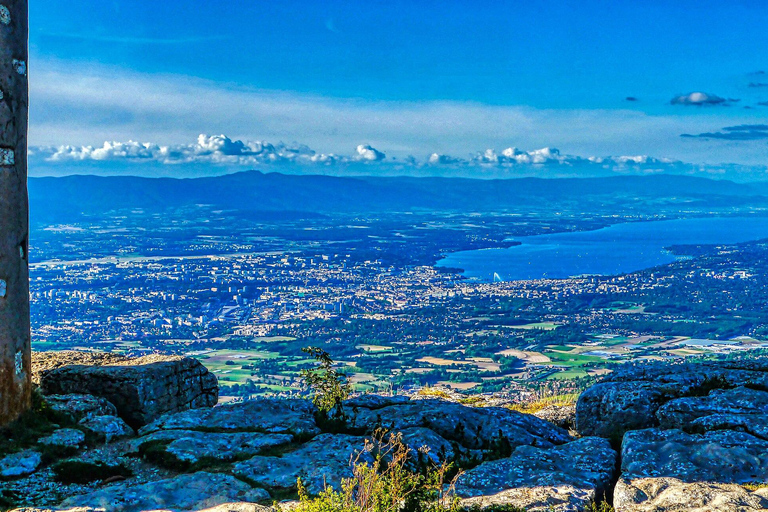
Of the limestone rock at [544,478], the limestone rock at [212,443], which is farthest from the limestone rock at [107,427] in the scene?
the limestone rock at [544,478]

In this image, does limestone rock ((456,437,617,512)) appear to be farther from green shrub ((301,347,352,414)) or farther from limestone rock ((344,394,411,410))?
green shrub ((301,347,352,414))

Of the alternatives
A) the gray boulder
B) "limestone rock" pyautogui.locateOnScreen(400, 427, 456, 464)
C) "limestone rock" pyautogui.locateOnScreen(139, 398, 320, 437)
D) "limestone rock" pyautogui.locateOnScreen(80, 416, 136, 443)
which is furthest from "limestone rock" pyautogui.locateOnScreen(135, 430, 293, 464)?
the gray boulder

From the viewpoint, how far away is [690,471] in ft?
31.2

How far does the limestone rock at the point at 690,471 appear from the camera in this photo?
8.23 metres

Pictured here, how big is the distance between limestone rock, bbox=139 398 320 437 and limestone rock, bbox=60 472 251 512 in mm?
2552

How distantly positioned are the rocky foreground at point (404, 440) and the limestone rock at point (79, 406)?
36mm

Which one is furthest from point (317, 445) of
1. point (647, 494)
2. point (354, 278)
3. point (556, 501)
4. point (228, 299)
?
point (354, 278)

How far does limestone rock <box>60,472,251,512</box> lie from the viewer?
874 cm

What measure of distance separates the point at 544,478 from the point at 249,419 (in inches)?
230

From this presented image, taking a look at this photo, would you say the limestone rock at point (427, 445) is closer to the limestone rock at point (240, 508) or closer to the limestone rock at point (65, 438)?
the limestone rock at point (240, 508)

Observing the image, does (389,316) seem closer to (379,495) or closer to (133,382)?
(133,382)

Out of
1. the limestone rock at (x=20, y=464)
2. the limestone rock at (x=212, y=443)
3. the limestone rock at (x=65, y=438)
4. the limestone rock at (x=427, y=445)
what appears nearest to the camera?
the limestone rock at (x=20, y=464)

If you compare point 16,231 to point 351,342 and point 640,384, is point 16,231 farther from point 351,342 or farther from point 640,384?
point 351,342

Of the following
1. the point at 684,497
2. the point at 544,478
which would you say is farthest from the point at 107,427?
the point at 684,497
